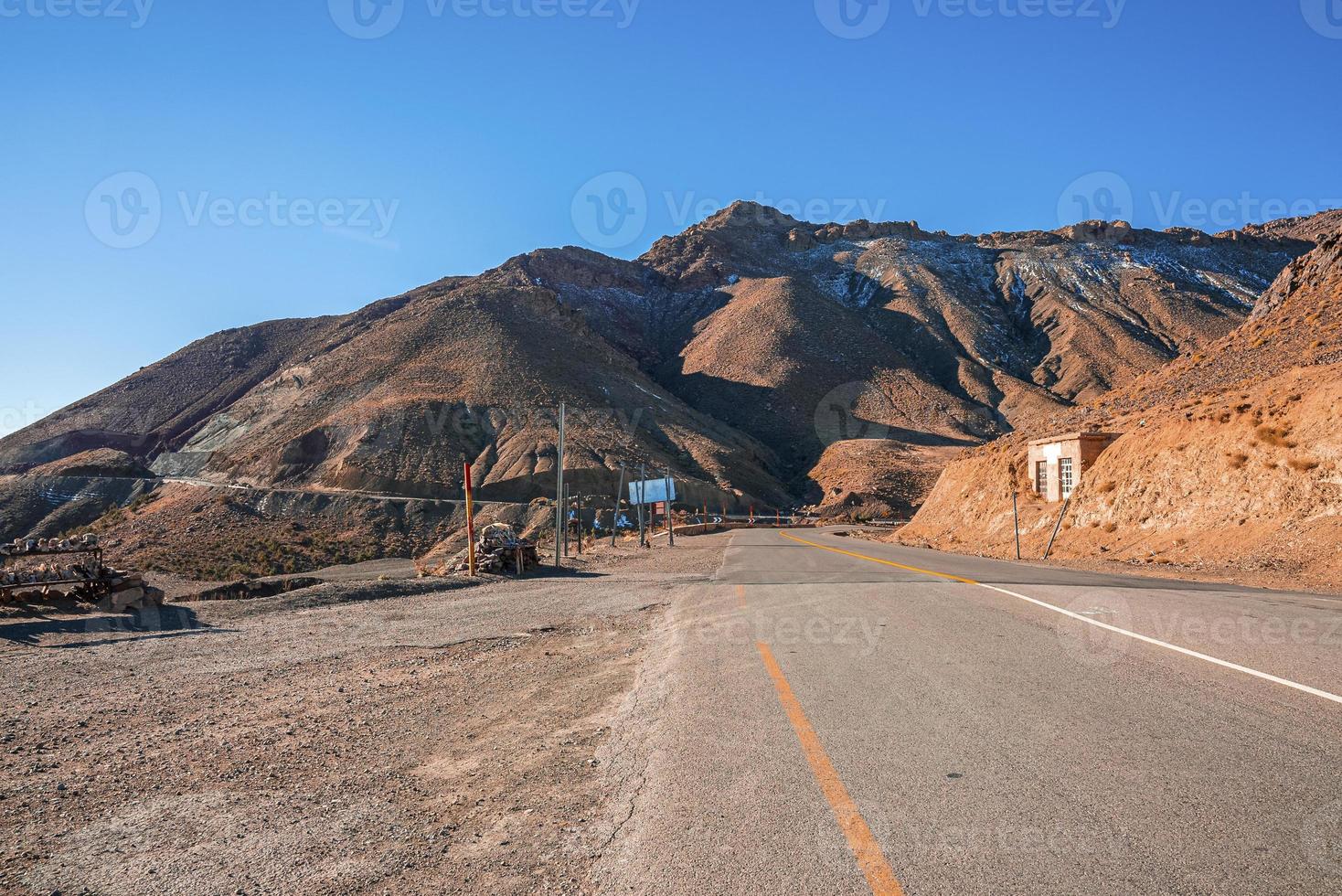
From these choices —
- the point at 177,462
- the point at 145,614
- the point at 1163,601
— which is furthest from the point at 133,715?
the point at 177,462

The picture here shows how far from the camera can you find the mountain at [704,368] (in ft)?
214

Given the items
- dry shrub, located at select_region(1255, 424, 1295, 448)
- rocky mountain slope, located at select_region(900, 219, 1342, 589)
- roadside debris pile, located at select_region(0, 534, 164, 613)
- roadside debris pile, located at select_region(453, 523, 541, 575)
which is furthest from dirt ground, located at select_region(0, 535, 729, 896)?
dry shrub, located at select_region(1255, 424, 1295, 448)

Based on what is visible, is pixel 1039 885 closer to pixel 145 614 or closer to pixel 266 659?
pixel 266 659

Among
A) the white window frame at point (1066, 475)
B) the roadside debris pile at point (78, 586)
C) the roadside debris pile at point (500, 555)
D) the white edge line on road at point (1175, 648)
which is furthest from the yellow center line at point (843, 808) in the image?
the white window frame at point (1066, 475)

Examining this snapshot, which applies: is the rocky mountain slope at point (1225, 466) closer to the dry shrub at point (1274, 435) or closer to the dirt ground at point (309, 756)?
the dry shrub at point (1274, 435)

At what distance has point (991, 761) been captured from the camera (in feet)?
13.8

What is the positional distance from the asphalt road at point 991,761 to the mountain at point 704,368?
1727 inches

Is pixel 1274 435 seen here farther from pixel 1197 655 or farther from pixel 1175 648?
pixel 1197 655

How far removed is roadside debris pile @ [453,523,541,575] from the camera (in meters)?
19.1

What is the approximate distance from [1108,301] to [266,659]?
126543 mm

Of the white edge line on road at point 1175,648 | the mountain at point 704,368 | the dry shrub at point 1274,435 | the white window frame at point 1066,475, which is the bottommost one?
the white edge line on road at point 1175,648

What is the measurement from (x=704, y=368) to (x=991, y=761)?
102846 millimetres

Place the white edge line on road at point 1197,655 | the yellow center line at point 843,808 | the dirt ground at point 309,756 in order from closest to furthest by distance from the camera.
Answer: the yellow center line at point 843,808 < the dirt ground at point 309,756 < the white edge line on road at point 1197,655

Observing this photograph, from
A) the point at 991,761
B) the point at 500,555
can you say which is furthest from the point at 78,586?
the point at 991,761
